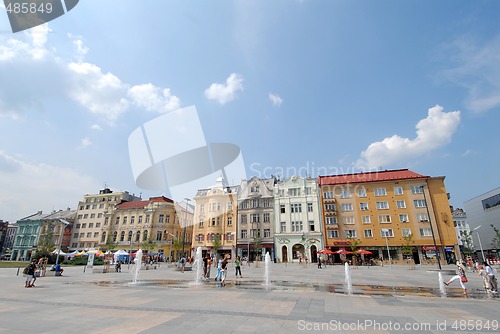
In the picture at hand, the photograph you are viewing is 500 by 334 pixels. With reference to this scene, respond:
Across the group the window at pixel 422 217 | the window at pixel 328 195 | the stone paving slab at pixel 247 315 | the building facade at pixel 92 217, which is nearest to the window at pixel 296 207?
the window at pixel 328 195

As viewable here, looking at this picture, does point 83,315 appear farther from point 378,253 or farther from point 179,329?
point 378,253

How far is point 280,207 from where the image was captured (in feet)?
180

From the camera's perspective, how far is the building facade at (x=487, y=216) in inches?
2517

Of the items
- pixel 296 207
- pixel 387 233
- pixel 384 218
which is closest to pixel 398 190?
pixel 384 218

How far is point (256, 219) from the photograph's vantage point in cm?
5572

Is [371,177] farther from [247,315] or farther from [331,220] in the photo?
[247,315]

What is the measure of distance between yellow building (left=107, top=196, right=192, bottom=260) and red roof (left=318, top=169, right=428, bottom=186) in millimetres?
36562

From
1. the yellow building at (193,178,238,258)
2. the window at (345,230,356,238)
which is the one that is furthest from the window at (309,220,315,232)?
the yellow building at (193,178,238,258)

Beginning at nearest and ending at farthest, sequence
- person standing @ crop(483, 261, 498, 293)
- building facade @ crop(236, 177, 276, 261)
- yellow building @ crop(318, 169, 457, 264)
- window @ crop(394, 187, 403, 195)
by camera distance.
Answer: person standing @ crop(483, 261, 498, 293), yellow building @ crop(318, 169, 457, 264), window @ crop(394, 187, 403, 195), building facade @ crop(236, 177, 276, 261)

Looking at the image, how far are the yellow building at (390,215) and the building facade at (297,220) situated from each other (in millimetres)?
1975

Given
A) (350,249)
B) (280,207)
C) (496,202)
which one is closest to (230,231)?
(280,207)

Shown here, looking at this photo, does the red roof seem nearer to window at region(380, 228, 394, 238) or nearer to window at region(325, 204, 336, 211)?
window at region(325, 204, 336, 211)

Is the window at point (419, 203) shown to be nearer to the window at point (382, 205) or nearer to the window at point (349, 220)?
the window at point (382, 205)

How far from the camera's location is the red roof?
4981 cm
